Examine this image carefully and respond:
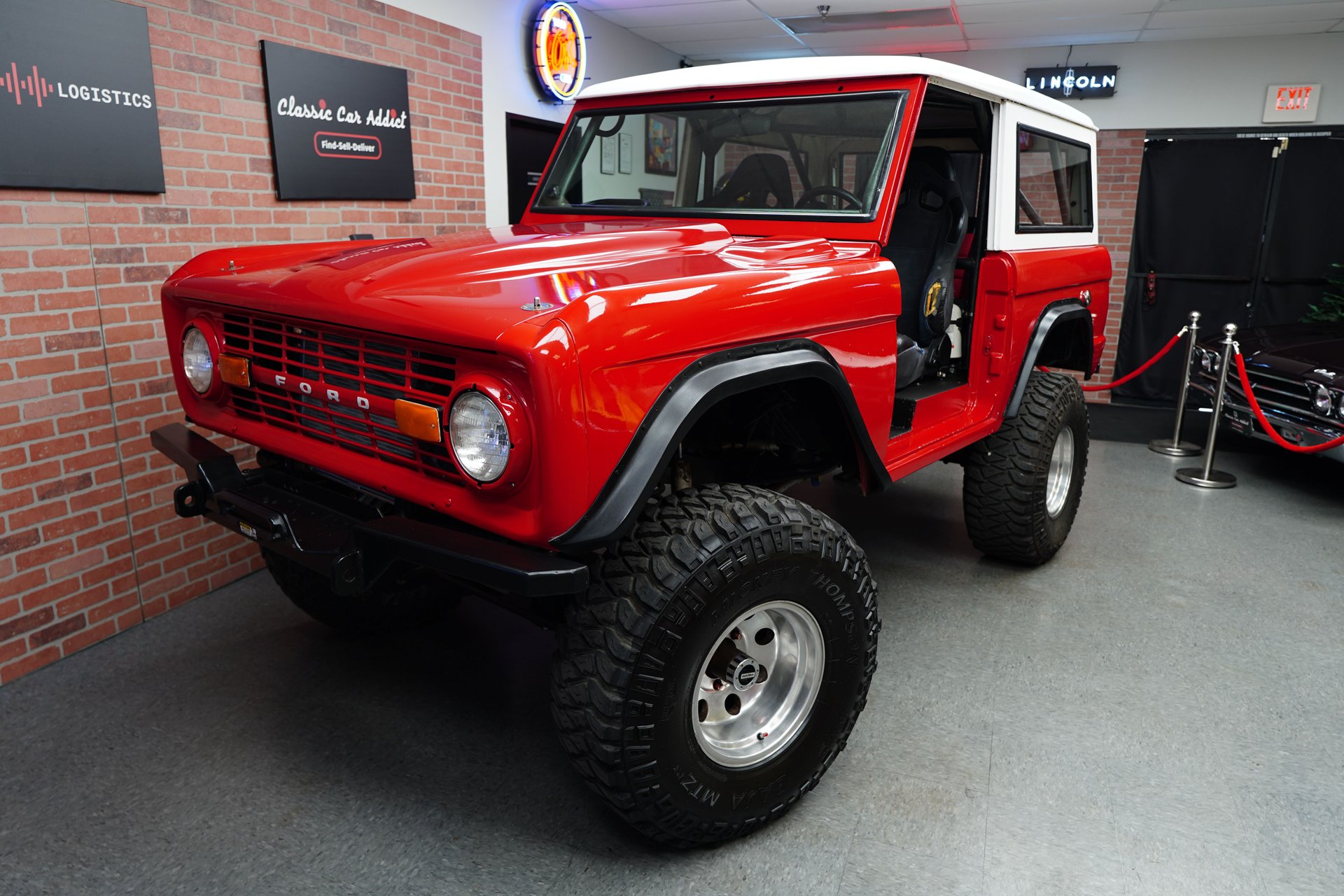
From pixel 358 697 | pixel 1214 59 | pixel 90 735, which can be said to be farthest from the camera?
pixel 1214 59

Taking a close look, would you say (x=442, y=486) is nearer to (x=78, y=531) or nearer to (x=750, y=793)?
(x=750, y=793)

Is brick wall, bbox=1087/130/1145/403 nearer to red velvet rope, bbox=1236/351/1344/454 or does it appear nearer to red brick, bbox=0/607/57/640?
red velvet rope, bbox=1236/351/1344/454

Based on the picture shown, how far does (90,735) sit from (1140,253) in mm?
8369

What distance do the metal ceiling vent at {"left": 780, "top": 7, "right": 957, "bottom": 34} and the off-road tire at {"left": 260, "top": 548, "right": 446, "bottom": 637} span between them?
5.32m

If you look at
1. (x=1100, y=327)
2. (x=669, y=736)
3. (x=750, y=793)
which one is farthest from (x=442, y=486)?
(x=1100, y=327)

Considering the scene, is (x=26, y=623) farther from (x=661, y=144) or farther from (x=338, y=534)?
(x=661, y=144)

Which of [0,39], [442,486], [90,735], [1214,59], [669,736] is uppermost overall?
[1214,59]

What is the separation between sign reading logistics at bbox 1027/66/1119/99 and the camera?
7.44 meters

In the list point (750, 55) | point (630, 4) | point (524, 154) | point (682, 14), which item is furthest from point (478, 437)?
point (750, 55)

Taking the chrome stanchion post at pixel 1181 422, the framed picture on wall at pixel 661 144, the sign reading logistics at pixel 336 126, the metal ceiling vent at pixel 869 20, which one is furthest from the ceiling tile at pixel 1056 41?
the framed picture on wall at pixel 661 144

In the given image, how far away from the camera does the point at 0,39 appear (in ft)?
8.73

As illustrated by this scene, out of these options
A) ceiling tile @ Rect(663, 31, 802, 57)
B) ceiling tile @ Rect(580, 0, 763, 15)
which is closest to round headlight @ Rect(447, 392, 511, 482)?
ceiling tile @ Rect(580, 0, 763, 15)

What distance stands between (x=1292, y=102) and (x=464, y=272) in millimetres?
7941

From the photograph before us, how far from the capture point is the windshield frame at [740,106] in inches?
105
